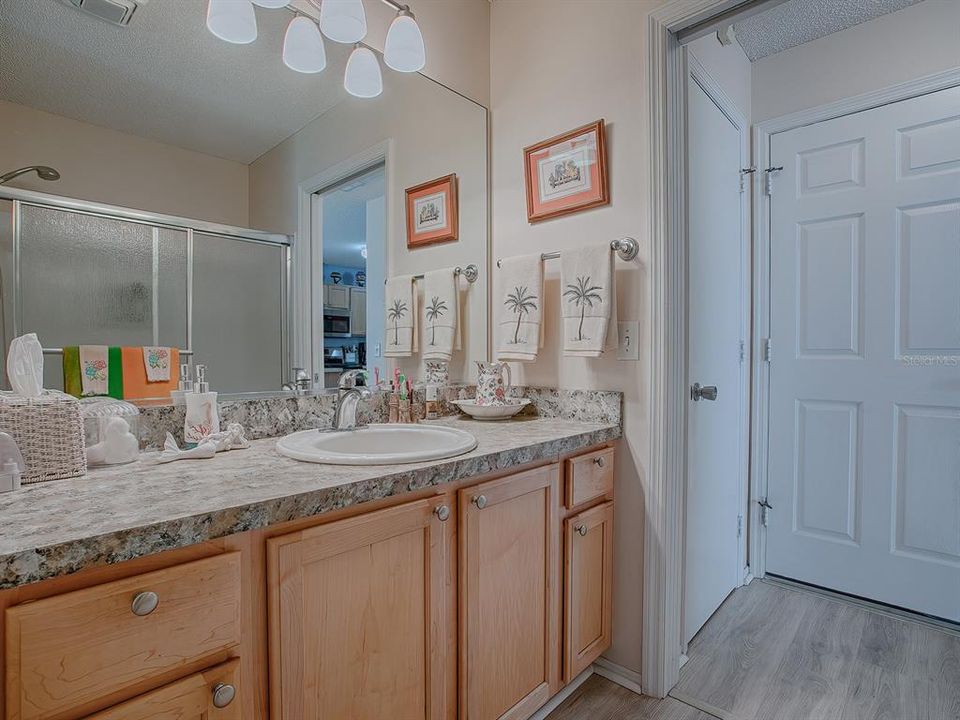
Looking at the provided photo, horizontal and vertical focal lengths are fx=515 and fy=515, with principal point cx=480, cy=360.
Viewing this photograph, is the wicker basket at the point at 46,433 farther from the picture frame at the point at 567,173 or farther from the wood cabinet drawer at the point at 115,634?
the picture frame at the point at 567,173

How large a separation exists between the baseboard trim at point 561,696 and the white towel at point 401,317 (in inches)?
45.0

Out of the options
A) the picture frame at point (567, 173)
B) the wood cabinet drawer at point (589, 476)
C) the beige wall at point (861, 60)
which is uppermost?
the beige wall at point (861, 60)

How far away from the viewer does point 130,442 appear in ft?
3.41

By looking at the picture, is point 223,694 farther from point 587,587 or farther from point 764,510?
point 764,510

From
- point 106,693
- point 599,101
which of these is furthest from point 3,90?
point 599,101

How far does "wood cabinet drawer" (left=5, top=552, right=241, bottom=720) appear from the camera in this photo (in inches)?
23.8

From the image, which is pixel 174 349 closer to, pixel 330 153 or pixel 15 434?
pixel 15 434

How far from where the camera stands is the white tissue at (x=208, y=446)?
3.51 ft

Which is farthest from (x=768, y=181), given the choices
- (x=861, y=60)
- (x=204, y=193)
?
(x=204, y=193)

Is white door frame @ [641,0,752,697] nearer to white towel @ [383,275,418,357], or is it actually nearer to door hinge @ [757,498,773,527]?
white towel @ [383,275,418,357]

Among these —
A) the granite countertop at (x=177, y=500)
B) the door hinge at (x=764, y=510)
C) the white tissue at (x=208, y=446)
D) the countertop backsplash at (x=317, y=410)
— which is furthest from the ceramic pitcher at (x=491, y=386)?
the door hinge at (x=764, y=510)

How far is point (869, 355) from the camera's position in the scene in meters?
2.12

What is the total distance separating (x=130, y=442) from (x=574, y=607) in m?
1.18

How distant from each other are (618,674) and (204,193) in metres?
1.85
